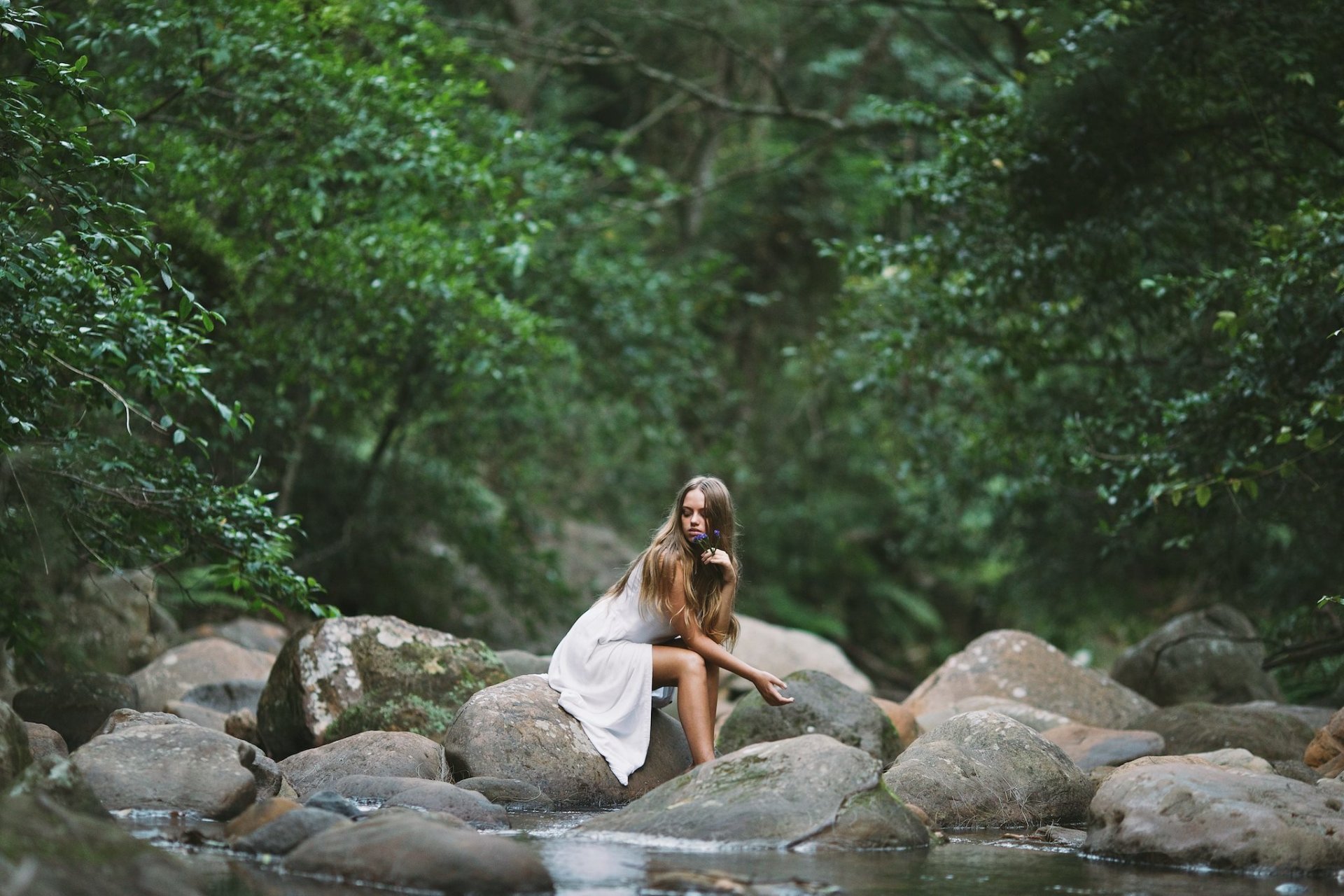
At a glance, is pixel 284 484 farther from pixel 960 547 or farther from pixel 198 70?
pixel 960 547

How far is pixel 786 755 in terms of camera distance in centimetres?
583

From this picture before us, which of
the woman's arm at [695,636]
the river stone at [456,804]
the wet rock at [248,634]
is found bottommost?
the wet rock at [248,634]

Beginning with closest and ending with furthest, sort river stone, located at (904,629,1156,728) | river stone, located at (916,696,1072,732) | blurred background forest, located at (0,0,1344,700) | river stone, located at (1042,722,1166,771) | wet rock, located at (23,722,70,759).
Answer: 1. wet rock, located at (23,722,70,759)
2. blurred background forest, located at (0,0,1344,700)
3. river stone, located at (1042,722,1166,771)
4. river stone, located at (916,696,1072,732)
5. river stone, located at (904,629,1156,728)

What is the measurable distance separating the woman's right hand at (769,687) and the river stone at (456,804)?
4.70ft

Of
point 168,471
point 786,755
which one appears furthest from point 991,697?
point 168,471

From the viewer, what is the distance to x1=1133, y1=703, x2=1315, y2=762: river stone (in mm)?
8297

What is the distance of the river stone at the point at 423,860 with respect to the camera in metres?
4.54

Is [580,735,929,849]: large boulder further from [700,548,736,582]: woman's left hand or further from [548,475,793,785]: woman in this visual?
[700,548,736,582]: woman's left hand

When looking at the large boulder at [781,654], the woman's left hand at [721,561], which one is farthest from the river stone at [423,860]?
the large boulder at [781,654]

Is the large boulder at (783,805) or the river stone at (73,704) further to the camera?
the river stone at (73,704)

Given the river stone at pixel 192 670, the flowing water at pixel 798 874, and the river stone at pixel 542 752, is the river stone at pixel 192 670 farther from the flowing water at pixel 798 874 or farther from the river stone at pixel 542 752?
the flowing water at pixel 798 874

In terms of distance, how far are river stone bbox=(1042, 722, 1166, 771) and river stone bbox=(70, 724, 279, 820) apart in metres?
4.69

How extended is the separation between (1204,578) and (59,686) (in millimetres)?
12076

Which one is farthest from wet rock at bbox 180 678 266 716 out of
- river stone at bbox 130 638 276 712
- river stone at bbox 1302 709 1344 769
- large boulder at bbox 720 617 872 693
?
river stone at bbox 1302 709 1344 769
